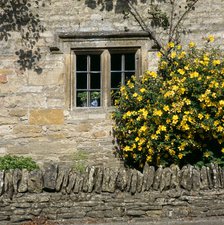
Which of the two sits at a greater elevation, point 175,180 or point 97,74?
point 97,74

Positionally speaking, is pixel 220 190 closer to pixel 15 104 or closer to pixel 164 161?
pixel 164 161

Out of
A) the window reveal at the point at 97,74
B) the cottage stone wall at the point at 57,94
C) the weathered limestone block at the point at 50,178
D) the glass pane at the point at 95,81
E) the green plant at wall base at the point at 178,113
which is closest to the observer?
the weathered limestone block at the point at 50,178

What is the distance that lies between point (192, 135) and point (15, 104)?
11.4 ft

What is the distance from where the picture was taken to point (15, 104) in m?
7.99

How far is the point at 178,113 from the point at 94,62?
2.24 metres

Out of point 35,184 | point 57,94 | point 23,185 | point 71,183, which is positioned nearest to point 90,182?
point 71,183

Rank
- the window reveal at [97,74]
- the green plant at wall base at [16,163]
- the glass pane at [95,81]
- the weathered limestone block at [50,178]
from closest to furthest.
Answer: the weathered limestone block at [50,178]
the green plant at wall base at [16,163]
the window reveal at [97,74]
the glass pane at [95,81]

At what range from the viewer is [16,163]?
286 inches

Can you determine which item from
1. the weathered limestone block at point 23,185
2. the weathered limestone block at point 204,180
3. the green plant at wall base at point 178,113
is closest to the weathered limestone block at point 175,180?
the weathered limestone block at point 204,180

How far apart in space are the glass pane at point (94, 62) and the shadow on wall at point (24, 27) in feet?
3.43

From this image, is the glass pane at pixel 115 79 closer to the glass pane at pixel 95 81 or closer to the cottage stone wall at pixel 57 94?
the glass pane at pixel 95 81

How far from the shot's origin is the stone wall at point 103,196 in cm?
521

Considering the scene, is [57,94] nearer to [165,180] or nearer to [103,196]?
[103,196]

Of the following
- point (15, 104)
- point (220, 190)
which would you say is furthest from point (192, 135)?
point (15, 104)
